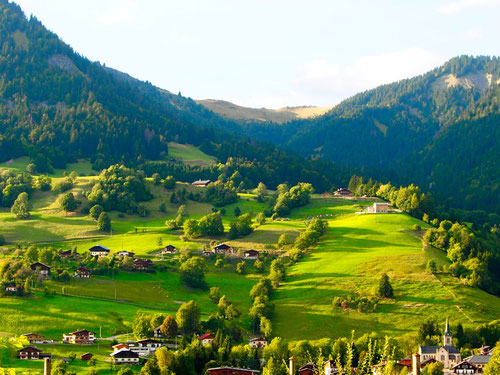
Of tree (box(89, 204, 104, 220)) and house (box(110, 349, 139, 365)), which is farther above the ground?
tree (box(89, 204, 104, 220))

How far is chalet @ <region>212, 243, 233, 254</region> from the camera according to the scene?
392ft

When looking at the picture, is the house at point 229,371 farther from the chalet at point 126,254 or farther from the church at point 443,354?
the chalet at point 126,254

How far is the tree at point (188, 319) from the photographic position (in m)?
81.3

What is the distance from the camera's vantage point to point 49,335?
78562mm

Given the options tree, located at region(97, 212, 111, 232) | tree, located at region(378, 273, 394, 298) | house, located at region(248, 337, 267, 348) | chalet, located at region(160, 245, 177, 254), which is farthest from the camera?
tree, located at region(97, 212, 111, 232)

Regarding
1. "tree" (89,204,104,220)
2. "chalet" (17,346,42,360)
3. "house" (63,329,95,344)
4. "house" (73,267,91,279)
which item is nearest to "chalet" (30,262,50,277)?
"house" (73,267,91,279)

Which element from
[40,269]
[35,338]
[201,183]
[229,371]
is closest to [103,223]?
[40,269]

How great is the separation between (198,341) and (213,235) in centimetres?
5780

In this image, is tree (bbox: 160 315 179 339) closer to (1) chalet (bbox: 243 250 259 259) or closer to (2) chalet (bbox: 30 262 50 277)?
(2) chalet (bbox: 30 262 50 277)

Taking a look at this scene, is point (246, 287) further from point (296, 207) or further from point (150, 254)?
point (296, 207)

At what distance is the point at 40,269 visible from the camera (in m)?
100

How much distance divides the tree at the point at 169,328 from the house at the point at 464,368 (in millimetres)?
29998

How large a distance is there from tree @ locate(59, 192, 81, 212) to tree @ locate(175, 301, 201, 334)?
67774mm

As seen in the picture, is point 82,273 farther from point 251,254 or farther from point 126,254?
point 251,254
